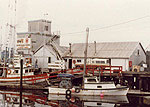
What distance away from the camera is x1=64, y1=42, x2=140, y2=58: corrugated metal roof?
167ft

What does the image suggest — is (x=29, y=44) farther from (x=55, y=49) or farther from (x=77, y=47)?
(x=77, y=47)

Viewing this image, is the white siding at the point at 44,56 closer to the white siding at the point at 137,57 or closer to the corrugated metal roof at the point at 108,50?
the corrugated metal roof at the point at 108,50

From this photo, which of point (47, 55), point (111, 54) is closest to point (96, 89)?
point (111, 54)

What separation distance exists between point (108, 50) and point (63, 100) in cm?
2132

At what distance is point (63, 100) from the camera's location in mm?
35250

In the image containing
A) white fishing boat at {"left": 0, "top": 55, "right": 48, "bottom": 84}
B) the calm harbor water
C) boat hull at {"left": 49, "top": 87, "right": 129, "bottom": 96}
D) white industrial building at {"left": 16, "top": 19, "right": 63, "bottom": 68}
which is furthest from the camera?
white industrial building at {"left": 16, "top": 19, "right": 63, "bottom": 68}

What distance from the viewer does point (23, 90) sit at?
41.7 metres

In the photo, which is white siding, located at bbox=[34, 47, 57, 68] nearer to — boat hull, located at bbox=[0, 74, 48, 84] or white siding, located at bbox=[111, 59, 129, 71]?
boat hull, located at bbox=[0, 74, 48, 84]

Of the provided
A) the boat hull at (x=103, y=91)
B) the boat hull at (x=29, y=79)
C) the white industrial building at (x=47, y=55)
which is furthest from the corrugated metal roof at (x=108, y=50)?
the boat hull at (x=29, y=79)

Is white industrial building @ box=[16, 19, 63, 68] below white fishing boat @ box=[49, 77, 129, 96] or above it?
above

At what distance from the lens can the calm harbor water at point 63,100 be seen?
3225cm

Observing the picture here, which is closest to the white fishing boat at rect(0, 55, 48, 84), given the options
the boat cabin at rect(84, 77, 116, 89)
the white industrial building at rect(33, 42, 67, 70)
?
the boat cabin at rect(84, 77, 116, 89)

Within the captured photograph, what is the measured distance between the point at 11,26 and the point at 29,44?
6162mm

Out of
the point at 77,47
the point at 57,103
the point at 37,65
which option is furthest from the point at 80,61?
the point at 57,103
